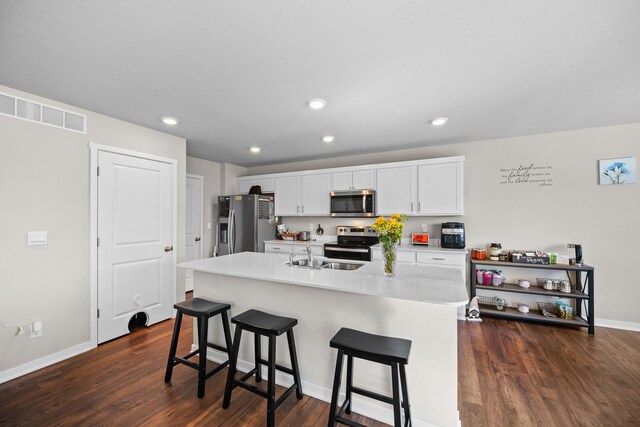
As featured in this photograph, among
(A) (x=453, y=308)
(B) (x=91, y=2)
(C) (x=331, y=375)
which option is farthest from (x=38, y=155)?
(A) (x=453, y=308)

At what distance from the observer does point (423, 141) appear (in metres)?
3.80

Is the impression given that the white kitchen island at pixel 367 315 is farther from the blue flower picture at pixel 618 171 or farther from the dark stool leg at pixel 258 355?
the blue flower picture at pixel 618 171

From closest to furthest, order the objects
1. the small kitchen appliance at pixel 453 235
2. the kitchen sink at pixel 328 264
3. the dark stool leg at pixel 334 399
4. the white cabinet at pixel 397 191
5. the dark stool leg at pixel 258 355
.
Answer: the dark stool leg at pixel 334 399, the dark stool leg at pixel 258 355, the kitchen sink at pixel 328 264, the small kitchen appliance at pixel 453 235, the white cabinet at pixel 397 191

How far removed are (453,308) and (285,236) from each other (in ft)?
11.8

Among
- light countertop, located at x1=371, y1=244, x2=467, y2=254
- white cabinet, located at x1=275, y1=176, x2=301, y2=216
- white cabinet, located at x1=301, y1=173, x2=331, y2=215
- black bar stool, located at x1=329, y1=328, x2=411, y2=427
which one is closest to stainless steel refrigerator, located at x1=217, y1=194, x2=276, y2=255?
white cabinet, located at x1=275, y1=176, x2=301, y2=216

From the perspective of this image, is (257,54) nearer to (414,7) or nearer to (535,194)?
(414,7)

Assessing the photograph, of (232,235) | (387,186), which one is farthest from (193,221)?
(387,186)

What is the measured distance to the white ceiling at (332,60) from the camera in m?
1.40

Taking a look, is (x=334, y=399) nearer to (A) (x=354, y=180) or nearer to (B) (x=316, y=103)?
(B) (x=316, y=103)

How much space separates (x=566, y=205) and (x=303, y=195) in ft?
12.2

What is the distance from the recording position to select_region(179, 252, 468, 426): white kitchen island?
1645 mm

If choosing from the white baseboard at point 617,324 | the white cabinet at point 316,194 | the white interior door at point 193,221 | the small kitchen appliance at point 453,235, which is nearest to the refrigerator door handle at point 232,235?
the white interior door at point 193,221

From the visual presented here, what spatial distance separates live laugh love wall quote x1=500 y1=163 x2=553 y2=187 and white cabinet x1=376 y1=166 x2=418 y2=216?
3.92 feet

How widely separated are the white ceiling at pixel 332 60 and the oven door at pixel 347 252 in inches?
72.4
